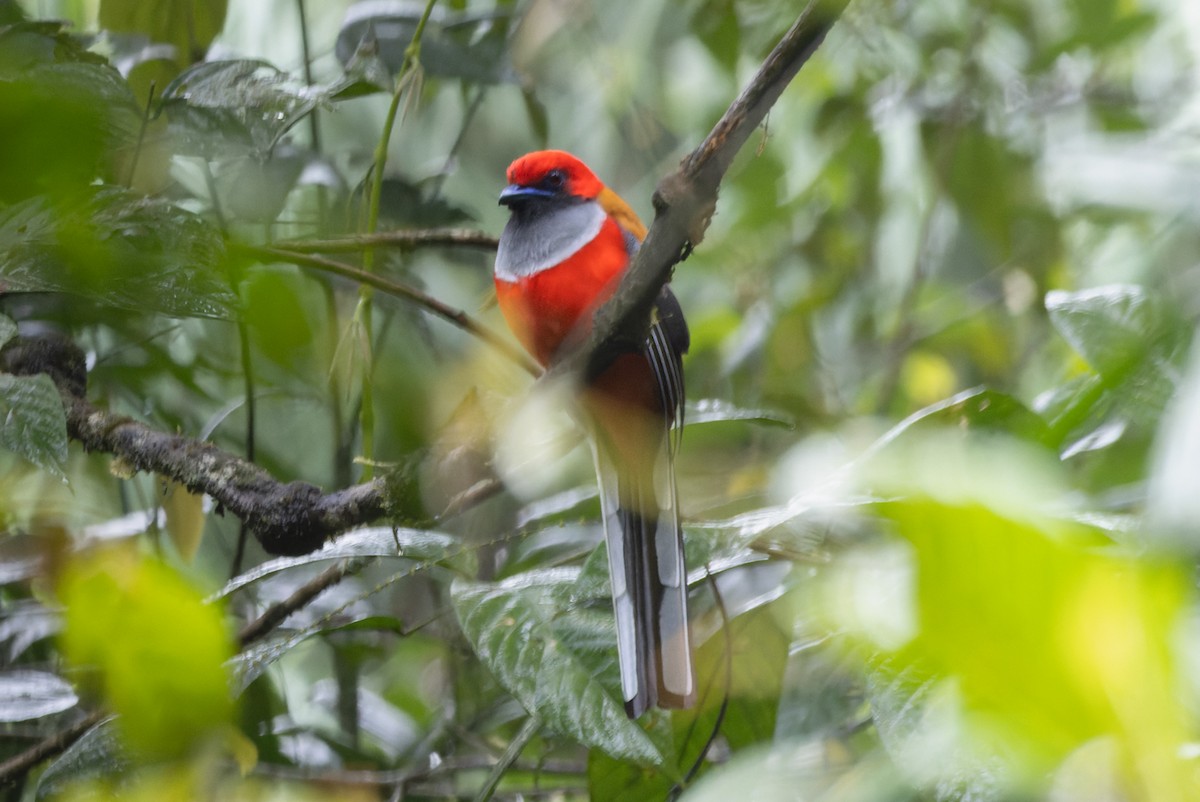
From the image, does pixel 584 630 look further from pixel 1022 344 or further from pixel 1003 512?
pixel 1022 344

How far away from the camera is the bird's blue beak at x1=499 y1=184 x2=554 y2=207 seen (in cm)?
242

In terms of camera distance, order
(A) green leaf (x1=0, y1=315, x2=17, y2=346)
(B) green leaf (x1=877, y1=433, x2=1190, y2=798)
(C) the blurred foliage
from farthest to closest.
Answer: (A) green leaf (x1=0, y1=315, x2=17, y2=346)
(C) the blurred foliage
(B) green leaf (x1=877, y1=433, x2=1190, y2=798)

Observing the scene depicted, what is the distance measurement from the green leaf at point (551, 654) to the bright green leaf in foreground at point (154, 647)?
1.96 ft

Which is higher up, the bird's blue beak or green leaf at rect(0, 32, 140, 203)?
green leaf at rect(0, 32, 140, 203)

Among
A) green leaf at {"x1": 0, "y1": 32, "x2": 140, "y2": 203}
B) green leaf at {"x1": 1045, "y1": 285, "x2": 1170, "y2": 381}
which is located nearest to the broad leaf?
green leaf at {"x1": 0, "y1": 32, "x2": 140, "y2": 203}

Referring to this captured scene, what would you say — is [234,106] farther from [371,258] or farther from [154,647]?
[154,647]

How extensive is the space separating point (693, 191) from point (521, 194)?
1329mm

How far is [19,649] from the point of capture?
2.08 meters

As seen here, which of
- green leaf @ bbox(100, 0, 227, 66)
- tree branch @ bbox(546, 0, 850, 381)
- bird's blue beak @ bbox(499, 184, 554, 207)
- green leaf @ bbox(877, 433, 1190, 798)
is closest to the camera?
green leaf @ bbox(877, 433, 1190, 798)

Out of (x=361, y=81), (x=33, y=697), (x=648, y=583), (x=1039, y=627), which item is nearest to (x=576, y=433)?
(x=648, y=583)

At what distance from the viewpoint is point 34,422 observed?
113 cm

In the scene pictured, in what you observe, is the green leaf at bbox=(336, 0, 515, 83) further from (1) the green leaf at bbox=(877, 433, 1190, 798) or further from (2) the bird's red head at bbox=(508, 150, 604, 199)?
(1) the green leaf at bbox=(877, 433, 1190, 798)

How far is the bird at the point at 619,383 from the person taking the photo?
1522 millimetres

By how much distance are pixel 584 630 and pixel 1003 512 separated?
3.18 ft
